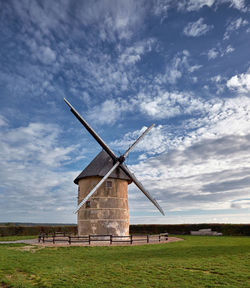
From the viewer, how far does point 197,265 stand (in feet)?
34.2

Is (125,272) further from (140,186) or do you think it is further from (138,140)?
(138,140)

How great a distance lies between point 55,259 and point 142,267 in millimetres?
4770

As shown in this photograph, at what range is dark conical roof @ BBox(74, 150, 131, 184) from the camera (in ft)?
73.8

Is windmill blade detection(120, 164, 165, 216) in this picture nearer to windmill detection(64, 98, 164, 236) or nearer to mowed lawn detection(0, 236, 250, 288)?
windmill detection(64, 98, 164, 236)

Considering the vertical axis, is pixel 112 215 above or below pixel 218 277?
above

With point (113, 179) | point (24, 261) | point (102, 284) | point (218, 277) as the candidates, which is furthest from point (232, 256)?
point (113, 179)

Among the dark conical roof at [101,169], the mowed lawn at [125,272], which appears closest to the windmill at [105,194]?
the dark conical roof at [101,169]

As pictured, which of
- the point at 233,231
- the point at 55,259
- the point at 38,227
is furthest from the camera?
the point at 38,227

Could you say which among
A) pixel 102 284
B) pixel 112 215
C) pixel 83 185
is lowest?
pixel 102 284

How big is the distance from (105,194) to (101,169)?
222 centimetres

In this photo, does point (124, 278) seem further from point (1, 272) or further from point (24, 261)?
point (24, 261)

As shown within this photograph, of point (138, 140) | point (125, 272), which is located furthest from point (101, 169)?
point (125, 272)

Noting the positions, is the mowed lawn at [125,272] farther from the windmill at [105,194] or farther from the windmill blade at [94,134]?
the windmill blade at [94,134]

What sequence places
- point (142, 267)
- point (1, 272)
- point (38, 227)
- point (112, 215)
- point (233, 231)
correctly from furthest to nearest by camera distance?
point (38, 227), point (233, 231), point (112, 215), point (142, 267), point (1, 272)
